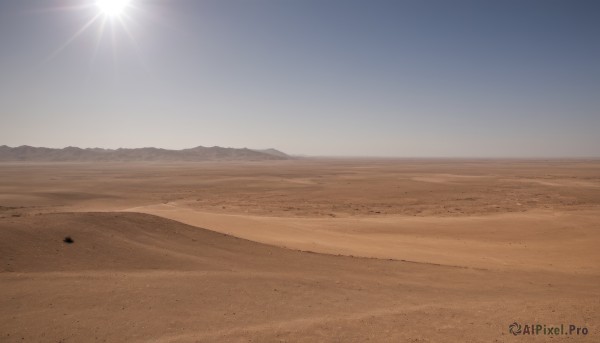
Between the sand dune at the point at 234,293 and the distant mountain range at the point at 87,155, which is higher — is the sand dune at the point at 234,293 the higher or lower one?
the lower one

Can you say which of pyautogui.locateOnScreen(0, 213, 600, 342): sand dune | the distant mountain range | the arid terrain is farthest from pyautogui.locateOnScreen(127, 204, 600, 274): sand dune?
the distant mountain range

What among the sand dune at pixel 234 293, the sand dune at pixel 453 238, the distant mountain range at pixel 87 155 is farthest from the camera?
the distant mountain range at pixel 87 155

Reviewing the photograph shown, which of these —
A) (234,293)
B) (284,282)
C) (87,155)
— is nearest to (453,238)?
(284,282)

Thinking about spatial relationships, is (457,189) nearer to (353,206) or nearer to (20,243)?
(353,206)

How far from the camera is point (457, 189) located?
39.7 m

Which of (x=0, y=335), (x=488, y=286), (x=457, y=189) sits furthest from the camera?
(x=457, y=189)

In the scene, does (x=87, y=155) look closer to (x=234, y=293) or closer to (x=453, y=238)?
(x=453, y=238)

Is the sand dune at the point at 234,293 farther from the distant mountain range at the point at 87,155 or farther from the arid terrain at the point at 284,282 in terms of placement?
the distant mountain range at the point at 87,155

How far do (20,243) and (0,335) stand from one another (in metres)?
4.42

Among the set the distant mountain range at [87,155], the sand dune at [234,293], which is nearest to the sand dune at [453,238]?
the sand dune at [234,293]

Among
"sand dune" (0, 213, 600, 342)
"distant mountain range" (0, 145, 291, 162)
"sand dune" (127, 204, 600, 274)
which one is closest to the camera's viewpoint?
"sand dune" (0, 213, 600, 342)

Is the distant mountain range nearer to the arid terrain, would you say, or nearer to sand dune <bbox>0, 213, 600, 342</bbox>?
the arid terrain

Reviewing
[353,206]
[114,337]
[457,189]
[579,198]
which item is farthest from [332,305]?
[457,189]

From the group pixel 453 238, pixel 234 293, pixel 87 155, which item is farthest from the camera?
pixel 87 155
